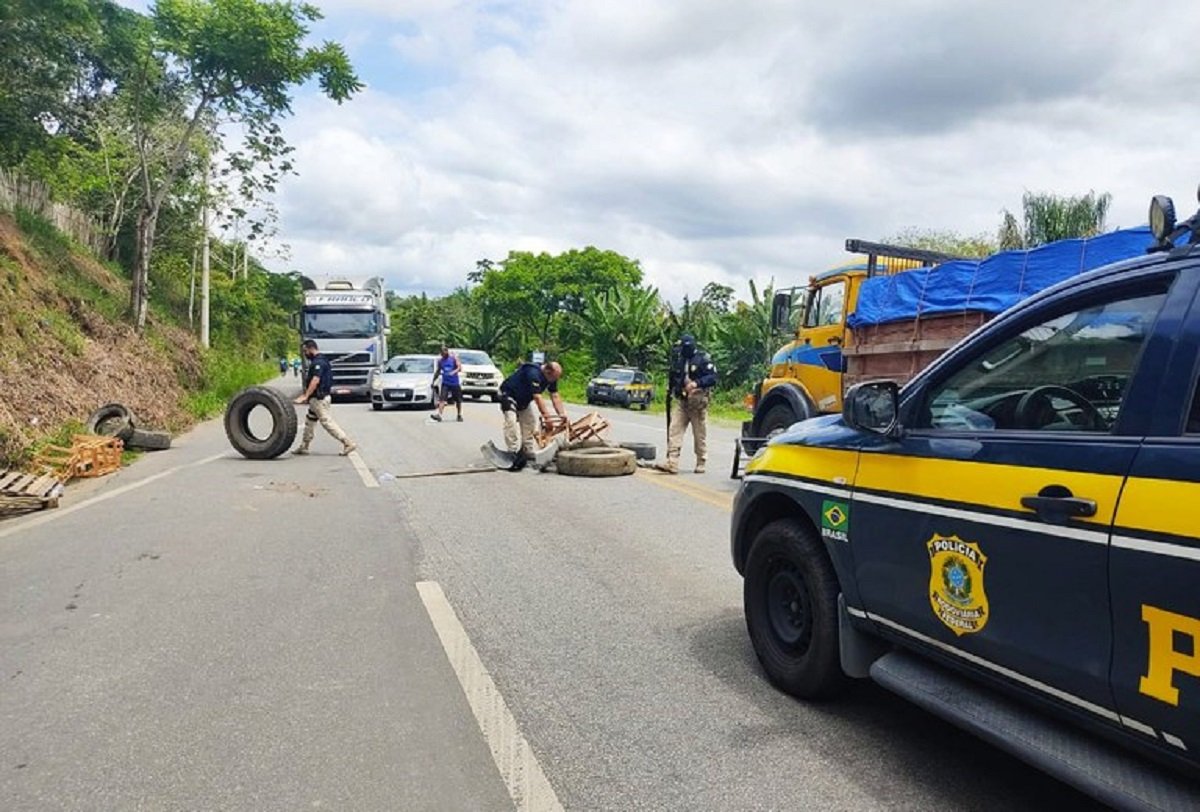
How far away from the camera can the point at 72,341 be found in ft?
53.3

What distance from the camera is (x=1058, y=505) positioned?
2533mm

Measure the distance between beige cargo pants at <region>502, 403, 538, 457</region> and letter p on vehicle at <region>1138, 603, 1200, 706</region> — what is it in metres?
9.46

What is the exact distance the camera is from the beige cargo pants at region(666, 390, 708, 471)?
11516mm

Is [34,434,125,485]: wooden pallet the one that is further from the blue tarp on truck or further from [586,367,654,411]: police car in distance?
[586,367,654,411]: police car in distance

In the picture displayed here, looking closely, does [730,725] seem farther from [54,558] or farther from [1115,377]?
[54,558]

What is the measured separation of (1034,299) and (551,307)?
5353cm

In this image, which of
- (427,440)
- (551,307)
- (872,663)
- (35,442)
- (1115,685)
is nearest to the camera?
(1115,685)

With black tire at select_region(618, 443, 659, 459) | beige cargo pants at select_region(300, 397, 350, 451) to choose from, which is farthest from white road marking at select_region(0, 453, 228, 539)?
black tire at select_region(618, 443, 659, 459)

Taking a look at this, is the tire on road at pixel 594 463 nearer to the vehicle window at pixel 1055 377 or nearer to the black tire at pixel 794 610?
the black tire at pixel 794 610

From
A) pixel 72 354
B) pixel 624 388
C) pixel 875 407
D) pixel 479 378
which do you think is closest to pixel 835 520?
pixel 875 407

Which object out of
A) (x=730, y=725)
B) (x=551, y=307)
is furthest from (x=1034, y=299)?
(x=551, y=307)

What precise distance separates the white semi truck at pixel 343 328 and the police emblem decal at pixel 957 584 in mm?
25348

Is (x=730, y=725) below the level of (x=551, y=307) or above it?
below

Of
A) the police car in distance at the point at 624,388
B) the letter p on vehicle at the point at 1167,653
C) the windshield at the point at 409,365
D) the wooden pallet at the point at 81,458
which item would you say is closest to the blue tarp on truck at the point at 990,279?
the letter p on vehicle at the point at 1167,653
